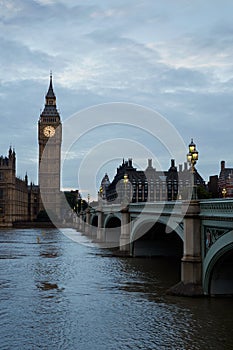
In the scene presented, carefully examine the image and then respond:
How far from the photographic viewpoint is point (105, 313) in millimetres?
25625

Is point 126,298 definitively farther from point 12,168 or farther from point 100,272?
point 12,168

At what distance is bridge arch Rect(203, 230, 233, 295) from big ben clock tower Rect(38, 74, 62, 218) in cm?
14661

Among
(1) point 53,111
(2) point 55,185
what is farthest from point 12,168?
(1) point 53,111

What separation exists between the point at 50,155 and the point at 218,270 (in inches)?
6414

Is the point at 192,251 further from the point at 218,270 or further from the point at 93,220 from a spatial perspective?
the point at 93,220

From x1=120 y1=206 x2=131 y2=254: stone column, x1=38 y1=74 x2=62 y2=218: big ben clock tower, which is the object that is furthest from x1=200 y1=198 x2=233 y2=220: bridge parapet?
x1=38 y1=74 x2=62 y2=218: big ben clock tower

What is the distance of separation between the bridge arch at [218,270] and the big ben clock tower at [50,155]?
147 meters

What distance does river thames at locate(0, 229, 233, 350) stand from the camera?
68.1 feet

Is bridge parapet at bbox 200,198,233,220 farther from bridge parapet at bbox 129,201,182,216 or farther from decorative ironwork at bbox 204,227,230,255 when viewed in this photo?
bridge parapet at bbox 129,201,182,216

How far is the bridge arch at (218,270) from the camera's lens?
24.4 meters

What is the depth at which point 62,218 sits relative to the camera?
583 ft

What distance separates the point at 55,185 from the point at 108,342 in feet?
529

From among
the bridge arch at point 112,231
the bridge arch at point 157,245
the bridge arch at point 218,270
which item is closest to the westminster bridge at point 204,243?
the bridge arch at point 218,270

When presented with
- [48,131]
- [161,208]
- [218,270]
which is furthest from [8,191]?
[218,270]
